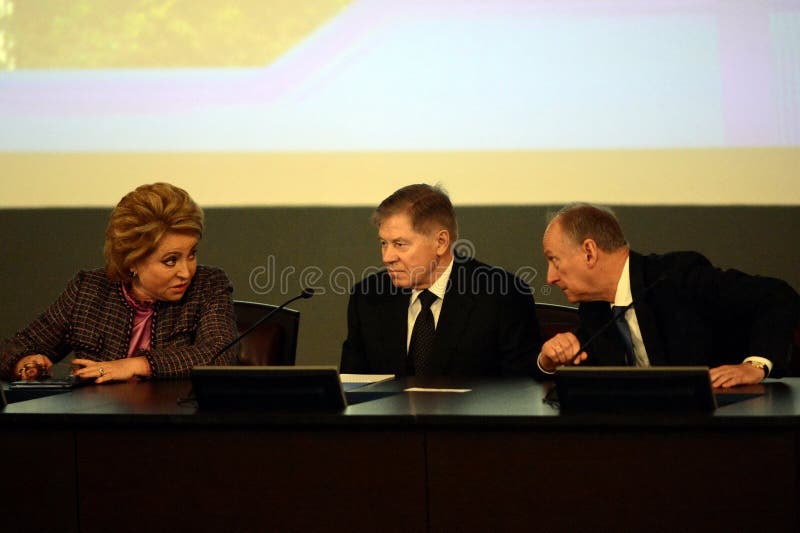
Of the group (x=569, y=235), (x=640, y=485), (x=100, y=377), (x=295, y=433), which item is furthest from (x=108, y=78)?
(x=640, y=485)

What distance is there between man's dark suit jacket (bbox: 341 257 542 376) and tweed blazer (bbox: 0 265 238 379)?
0.40 metres

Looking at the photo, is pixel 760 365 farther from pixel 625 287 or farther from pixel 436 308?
pixel 436 308

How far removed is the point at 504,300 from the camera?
3.16 metres

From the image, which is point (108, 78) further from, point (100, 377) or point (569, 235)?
point (569, 235)

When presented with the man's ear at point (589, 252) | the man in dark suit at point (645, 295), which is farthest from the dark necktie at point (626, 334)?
the man's ear at point (589, 252)

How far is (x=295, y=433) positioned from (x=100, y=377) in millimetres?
913

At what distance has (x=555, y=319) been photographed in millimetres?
3332

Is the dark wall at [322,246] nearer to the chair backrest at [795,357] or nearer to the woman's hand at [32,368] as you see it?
the chair backrest at [795,357]

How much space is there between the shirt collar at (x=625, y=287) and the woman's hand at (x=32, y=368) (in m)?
1.54

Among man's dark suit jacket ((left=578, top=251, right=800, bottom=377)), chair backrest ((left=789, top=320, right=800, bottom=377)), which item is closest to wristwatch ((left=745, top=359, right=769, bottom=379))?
man's dark suit jacket ((left=578, top=251, right=800, bottom=377))

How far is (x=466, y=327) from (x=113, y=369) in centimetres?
96

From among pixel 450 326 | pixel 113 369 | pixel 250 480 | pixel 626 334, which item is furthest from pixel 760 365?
pixel 113 369

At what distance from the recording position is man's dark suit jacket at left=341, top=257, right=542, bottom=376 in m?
3.11

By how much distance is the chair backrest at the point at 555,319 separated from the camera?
326cm
